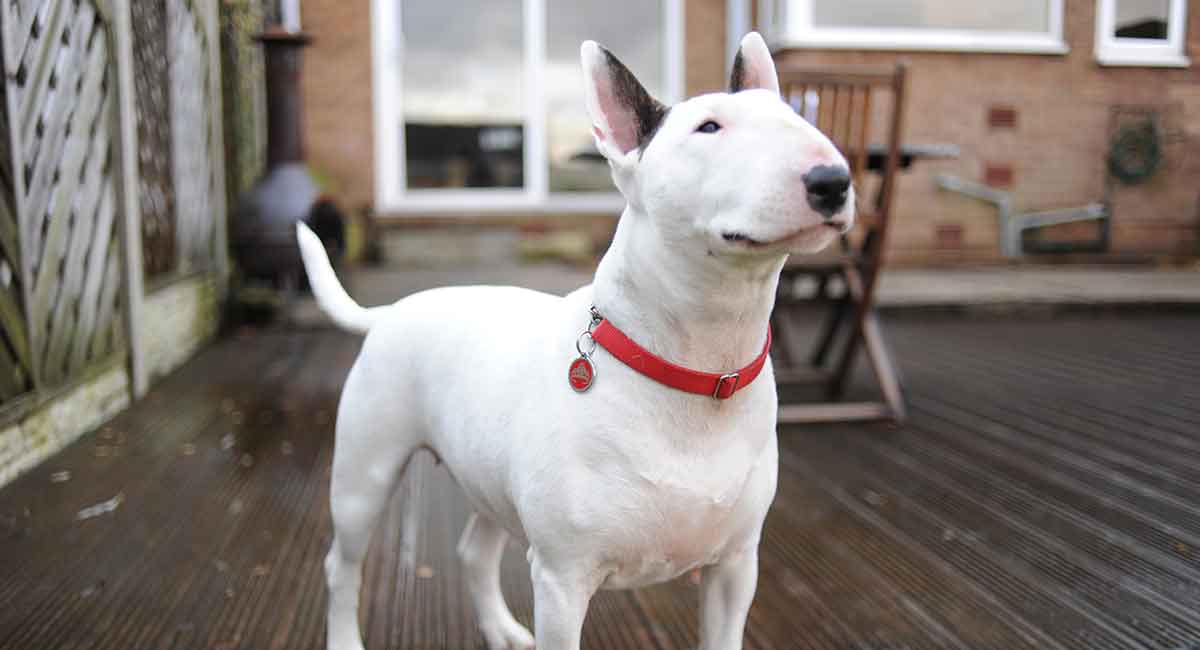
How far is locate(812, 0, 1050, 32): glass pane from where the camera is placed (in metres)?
7.51

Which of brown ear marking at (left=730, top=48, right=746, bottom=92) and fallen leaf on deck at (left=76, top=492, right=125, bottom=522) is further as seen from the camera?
fallen leaf on deck at (left=76, top=492, right=125, bottom=522)

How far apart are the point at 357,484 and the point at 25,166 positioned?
81.3 inches

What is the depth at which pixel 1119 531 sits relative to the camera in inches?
92.9

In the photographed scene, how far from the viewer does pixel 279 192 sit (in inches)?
217

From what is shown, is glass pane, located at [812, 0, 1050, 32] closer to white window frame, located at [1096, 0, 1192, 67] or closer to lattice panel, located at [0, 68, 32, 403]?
white window frame, located at [1096, 0, 1192, 67]

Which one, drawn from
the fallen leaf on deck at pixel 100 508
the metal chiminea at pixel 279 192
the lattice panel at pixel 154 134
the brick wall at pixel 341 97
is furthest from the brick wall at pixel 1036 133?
the fallen leaf on deck at pixel 100 508

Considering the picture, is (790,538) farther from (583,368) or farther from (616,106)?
(616,106)

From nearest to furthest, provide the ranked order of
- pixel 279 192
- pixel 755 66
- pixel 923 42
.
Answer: pixel 755 66 → pixel 279 192 → pixel 923 42

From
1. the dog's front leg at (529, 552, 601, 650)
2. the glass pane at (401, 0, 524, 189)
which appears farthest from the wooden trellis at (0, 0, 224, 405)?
the glass pane at (401, 0, 524, 189)

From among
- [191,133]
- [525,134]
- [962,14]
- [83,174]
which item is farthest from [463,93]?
[83,174]

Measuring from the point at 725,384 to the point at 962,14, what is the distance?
7.40 meters

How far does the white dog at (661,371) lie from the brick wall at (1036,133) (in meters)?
6.39

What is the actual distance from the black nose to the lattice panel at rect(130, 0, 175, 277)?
4032mm

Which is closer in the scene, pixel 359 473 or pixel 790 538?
pixel 359 473
